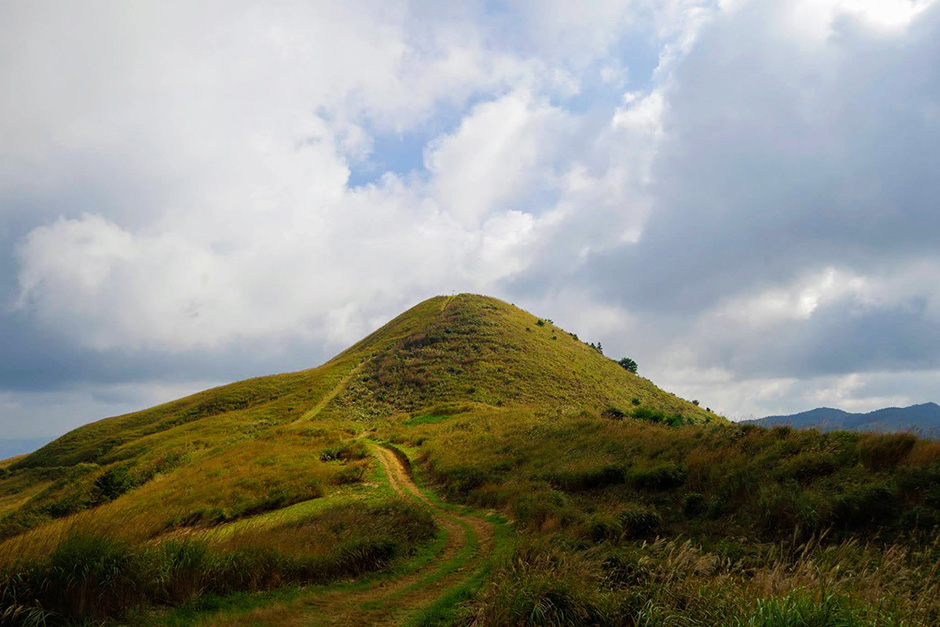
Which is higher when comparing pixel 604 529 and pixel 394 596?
pixel 604 529

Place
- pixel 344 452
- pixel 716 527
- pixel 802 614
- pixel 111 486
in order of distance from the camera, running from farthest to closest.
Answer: pixel 344 452, pixel 111 486, pixel 716 527, pixel 802 614

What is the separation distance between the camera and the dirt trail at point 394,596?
8.56 m

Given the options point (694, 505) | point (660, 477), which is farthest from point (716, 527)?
point (660, 477)

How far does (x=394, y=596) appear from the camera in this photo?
400 inches

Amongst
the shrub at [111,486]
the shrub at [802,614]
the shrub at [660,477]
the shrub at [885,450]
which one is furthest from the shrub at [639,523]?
the shrub at [111,486]

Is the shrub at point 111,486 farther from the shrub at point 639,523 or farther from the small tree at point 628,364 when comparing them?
the small tree at point 628,364

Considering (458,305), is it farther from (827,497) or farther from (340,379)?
(827,497)

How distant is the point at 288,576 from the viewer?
10.4m

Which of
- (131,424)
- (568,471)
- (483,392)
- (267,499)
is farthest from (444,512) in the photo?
(131,424)

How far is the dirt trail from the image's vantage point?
28.1 ft

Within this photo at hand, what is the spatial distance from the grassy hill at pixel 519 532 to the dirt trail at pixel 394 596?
0.07 m

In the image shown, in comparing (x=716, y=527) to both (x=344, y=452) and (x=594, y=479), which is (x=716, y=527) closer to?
(x=594, y=479)

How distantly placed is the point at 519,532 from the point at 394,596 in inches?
213

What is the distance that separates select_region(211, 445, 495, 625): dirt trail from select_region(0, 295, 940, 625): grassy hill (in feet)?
0.25
